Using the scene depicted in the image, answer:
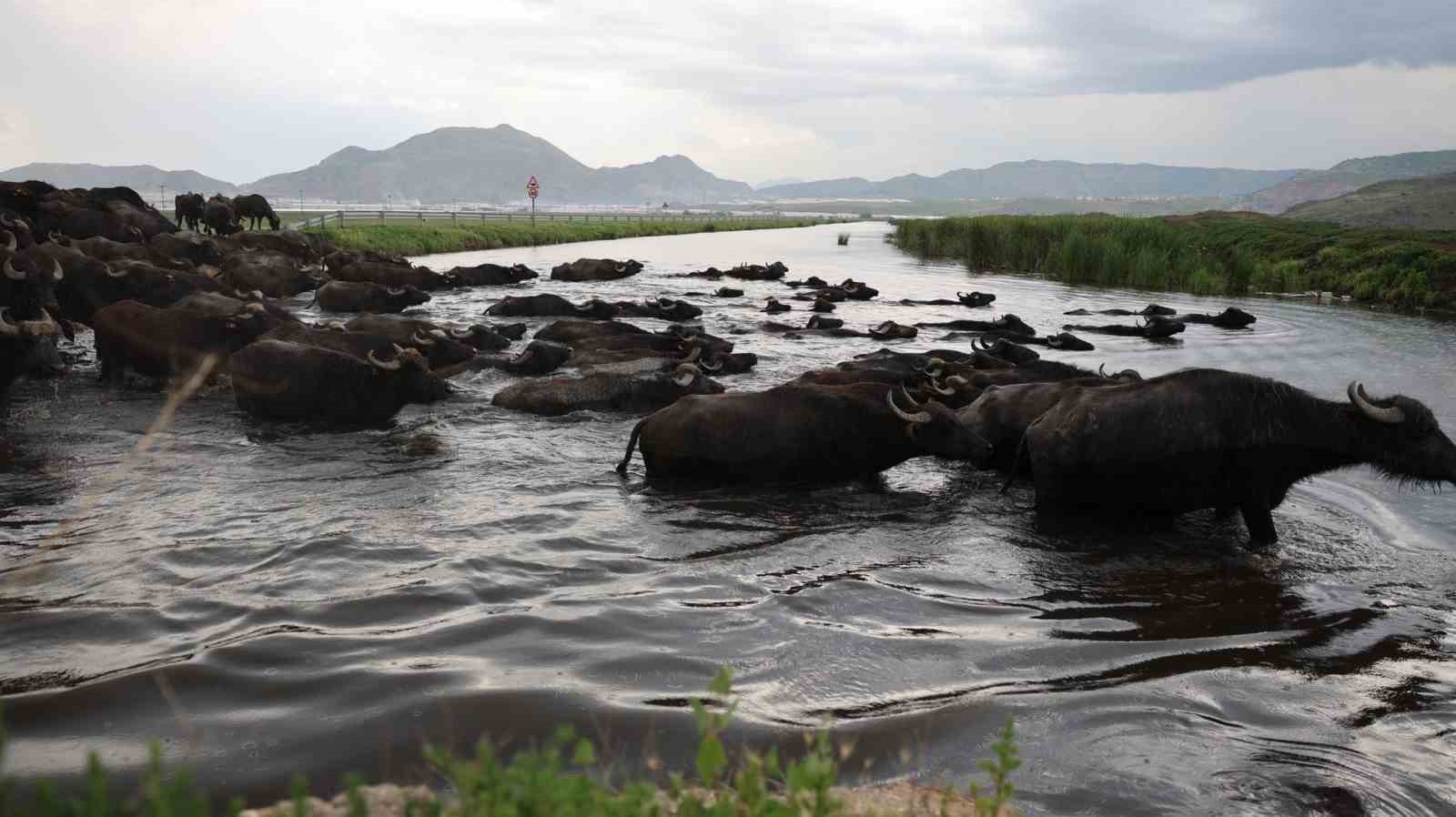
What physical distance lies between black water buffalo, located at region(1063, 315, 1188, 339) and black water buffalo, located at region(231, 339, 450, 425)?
1607 cm

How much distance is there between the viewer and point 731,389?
46.2 feet

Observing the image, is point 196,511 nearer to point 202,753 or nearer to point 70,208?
point 202,753

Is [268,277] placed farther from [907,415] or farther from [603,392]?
[907,415]

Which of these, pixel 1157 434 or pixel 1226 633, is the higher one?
pixel 1157 434

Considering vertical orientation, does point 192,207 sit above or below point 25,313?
above

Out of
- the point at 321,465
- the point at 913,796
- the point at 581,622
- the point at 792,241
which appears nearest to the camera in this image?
the point at 913,796

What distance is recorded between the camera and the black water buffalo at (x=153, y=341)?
12.9 m

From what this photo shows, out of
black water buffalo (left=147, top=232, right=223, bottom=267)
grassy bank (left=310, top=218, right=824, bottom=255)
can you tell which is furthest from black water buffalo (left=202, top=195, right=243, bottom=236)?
black water buffalo (left=147, top=232, right=223, bottom=267)

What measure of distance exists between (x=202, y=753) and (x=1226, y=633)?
19.7 feet

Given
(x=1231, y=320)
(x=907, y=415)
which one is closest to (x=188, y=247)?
(x=907, y=415)

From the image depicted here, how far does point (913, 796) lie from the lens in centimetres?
390

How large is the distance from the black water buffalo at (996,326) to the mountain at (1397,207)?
120 feet

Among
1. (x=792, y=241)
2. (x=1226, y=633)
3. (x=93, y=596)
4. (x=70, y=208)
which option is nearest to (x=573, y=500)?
(x=93, y=596)

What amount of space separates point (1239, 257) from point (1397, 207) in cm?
3498
